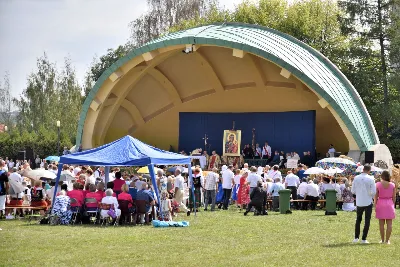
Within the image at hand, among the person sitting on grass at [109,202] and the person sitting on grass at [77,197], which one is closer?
the person sitting on grass at [109,202]

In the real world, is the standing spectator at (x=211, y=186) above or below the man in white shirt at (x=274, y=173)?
below

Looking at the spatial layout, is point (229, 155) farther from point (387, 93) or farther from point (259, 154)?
point (387, 93)

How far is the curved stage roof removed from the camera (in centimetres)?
3200

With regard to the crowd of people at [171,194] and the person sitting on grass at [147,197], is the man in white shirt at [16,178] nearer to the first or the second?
the crowd of people at [171,194]

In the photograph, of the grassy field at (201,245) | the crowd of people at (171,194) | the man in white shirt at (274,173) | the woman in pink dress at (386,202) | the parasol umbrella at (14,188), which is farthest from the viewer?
the man in white shirt at (274,173)

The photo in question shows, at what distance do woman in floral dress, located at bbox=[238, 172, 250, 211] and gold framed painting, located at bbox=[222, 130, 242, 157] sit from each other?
13.6 m

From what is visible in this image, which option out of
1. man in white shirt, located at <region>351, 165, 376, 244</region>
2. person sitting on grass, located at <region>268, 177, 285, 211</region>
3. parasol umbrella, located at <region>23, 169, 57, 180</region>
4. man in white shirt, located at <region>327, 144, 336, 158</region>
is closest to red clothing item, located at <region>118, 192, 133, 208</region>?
parasol umbrella, located at <region>23, 169, 57, 180</region>

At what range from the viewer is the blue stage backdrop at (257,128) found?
38.1 m

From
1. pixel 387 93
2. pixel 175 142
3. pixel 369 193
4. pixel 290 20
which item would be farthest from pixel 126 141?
pixel 290 20

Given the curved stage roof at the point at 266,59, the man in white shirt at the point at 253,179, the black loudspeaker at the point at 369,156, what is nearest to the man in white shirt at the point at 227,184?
the man in white shirt at the point at 253,179

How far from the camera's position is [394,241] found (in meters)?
14.7

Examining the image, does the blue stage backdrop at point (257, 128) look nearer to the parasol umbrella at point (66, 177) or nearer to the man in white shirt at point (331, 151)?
the man in white shirt at point (331, 151)

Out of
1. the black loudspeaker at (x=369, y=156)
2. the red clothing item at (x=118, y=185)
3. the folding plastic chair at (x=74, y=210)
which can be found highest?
the black loudspeaker at (x=369, y=156)

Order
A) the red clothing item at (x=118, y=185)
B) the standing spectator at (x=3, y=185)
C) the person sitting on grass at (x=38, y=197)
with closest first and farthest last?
the standing spectator at (x=3, y=185), the red clothing item at (x=118, y=185), the person sitting on grass at (x=38, y=197)
